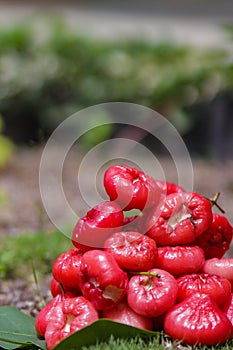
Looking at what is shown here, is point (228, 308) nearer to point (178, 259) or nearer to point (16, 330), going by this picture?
point (178, 259)

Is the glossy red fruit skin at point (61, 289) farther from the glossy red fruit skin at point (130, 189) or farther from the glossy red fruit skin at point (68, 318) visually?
the glossy red fruit skin at point (130, 189)

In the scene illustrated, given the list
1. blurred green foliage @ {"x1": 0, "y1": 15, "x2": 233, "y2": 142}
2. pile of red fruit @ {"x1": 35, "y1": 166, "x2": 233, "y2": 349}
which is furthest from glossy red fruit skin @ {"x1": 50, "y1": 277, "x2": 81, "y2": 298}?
blurred green foliage @ {"x1": 0, "y1": 15, "x2": 233, "y2": 142}

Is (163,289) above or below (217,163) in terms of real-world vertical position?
above

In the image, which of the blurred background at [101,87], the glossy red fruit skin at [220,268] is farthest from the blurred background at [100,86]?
the glossy red fruit skin at [220,268]

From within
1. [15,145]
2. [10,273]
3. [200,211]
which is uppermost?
[200,211]

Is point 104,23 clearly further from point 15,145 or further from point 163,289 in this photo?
point 163,289

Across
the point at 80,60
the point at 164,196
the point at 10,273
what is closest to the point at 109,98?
→ the point at 80,60
